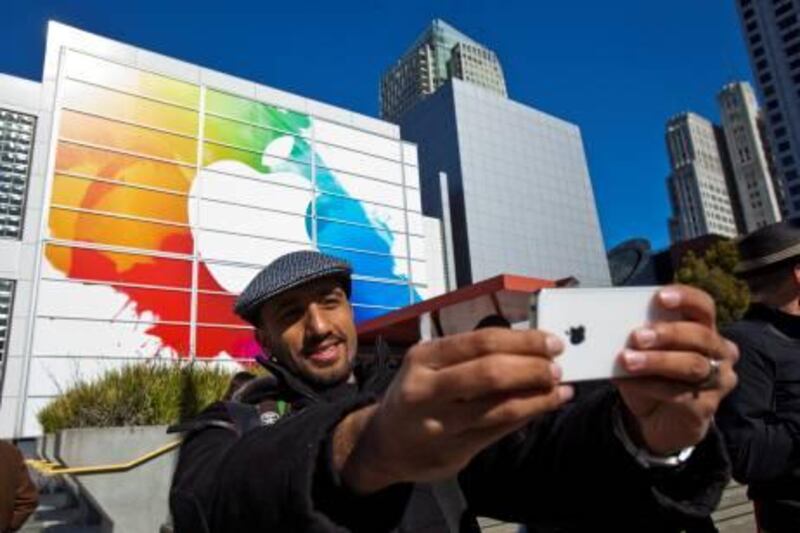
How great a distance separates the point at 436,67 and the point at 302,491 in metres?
134

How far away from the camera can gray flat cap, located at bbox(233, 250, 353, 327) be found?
6.78 ft

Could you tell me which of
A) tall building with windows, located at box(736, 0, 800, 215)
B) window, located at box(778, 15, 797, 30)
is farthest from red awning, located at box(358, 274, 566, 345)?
window, located at box(778, 15, 797, 30)

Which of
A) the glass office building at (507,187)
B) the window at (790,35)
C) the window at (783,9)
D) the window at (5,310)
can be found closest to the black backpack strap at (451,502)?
the window at (5,310)

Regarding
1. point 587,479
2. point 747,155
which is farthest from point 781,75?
point 587,479

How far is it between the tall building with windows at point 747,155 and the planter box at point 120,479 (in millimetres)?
152351

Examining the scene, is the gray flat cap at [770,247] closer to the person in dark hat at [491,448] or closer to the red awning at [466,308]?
the person in dark hat at [491,448]

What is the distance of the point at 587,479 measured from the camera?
144cm

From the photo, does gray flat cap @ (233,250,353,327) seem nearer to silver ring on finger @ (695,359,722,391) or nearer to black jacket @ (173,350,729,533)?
black jacket @ (173,350,729,533)

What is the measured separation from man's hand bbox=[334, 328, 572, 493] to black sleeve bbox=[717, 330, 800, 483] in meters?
1.70

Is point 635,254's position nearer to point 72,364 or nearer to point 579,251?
point 579,251

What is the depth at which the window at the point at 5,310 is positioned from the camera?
59.5 ft

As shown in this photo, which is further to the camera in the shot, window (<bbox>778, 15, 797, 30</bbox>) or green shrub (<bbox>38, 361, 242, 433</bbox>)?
window (<bbox>778, 15, 797, 30</bbox>)

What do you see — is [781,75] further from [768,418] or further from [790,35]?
[768,418]

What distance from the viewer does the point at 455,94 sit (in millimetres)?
65000
